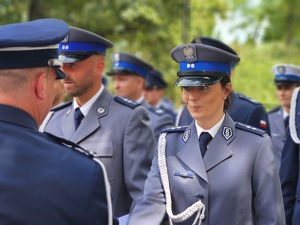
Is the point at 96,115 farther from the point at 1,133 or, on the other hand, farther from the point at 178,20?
the point at 178,20

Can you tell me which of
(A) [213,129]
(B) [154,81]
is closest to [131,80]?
(B) [154,81]

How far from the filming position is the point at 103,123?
420cm

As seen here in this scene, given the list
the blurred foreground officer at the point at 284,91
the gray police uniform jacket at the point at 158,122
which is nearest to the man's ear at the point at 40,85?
the gray police uniform jacket at the point at 158,122

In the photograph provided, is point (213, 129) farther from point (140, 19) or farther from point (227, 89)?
point (140, 19)

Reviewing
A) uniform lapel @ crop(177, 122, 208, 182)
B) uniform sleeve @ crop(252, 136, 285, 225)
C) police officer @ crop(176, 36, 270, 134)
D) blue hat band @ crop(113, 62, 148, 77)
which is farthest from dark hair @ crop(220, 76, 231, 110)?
blue hat band @ crop(113, 62, 148, 77)

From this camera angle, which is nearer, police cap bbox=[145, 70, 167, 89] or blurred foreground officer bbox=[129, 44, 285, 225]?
blurred foreground officer bbox=[129, 44, 285, 225]

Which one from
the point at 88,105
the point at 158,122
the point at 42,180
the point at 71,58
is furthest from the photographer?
the point at 158,122

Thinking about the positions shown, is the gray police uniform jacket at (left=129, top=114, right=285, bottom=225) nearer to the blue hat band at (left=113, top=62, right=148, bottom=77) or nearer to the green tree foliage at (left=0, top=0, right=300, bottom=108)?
the blue hat band at (left=113, top=62, right=148, bottom=77)

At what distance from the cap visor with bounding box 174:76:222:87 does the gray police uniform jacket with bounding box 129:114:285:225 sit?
24 cm

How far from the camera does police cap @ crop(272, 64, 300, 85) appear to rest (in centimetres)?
652

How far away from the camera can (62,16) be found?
58.7ft

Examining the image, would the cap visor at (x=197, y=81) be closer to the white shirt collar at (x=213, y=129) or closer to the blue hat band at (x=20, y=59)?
the white shirt collar at (x=213, y=129)

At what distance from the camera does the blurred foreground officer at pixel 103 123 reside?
4.02m

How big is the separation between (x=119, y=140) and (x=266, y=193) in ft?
4.27
